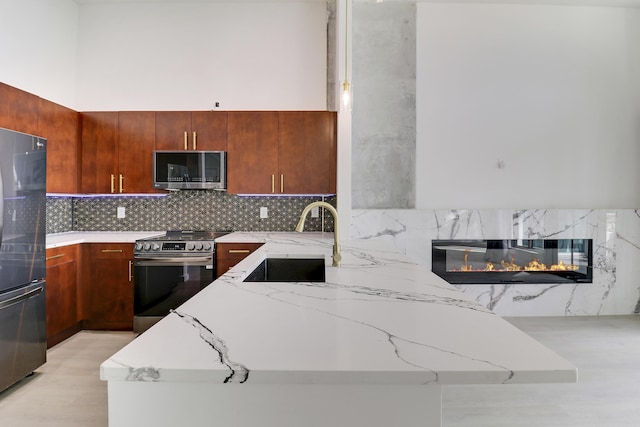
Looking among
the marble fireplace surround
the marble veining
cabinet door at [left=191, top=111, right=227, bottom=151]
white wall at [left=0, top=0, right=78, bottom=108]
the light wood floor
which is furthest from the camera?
the marble fireplace surround

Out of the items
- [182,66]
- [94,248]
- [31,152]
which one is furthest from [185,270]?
[182,66]

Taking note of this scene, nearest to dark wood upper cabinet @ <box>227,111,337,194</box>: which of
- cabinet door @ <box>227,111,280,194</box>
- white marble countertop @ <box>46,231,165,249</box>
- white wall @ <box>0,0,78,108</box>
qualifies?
cabinet door @ <box>227,111,280,194</box>

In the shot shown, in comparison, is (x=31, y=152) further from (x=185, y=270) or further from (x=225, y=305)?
(x=225, y=305)

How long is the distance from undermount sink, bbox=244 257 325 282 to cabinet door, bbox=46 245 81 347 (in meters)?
2.04

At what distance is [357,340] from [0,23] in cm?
402

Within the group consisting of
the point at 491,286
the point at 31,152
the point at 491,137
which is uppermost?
the point at 491,137

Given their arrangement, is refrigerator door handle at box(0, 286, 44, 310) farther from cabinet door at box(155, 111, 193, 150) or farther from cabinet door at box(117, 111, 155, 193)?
cabinet door at box(155, 111, 193, 150)

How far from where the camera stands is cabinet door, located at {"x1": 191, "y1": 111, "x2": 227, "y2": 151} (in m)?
3.97

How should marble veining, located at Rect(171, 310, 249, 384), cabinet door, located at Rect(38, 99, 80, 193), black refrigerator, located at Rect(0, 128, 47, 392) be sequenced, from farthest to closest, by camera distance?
cabinet door, located at Rect(38, 99, 80, 193) < black refrigerator, located at Rect(0, 128, 47, 392) < marble veining, located at Rect(171, 310, 249, 384)

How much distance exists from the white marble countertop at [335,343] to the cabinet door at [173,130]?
9.68ft

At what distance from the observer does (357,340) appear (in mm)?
883

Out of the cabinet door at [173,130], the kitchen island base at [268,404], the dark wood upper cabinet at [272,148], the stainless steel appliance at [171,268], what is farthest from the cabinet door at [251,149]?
the kitchen island base at [268,404]

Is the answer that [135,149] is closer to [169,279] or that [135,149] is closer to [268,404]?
[169,279]

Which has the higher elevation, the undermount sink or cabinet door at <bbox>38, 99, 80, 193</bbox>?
cabinet door at <bbox>38, 99, 80, 193</bbox>
